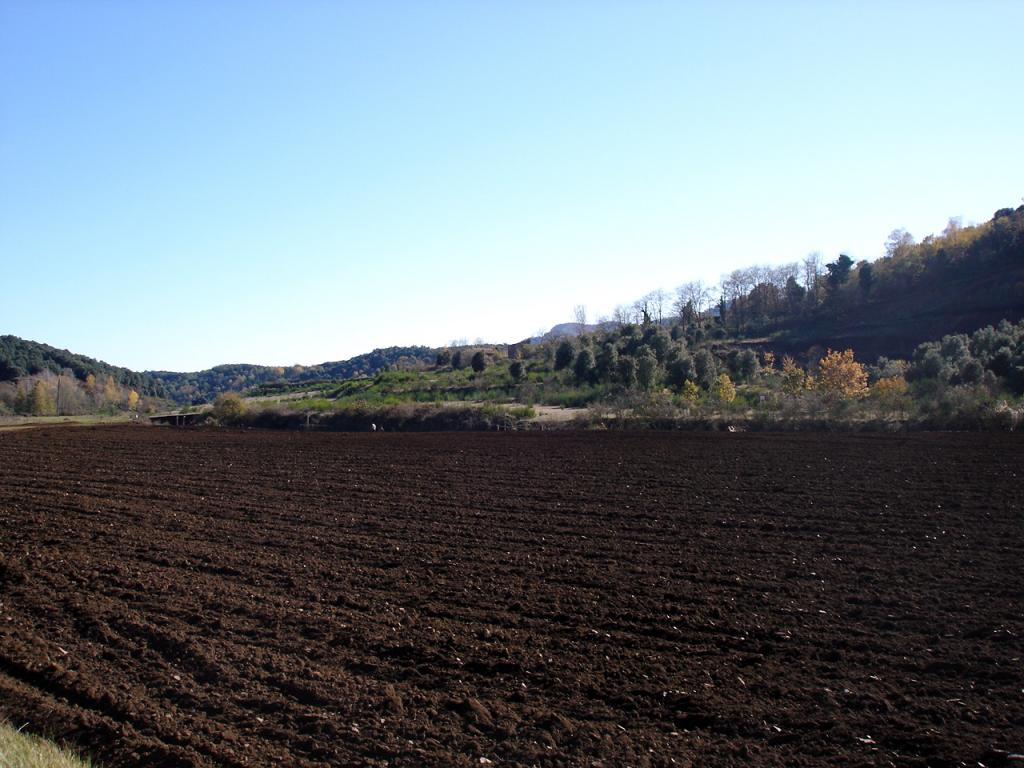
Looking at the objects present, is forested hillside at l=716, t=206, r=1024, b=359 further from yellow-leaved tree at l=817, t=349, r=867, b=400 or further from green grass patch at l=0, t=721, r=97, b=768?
green grass patch at l=0, t=721, r=97, b=768

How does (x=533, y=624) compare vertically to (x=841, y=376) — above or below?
below

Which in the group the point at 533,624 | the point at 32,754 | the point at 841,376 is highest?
the point at 841,376

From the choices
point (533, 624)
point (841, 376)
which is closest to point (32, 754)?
point (533, 624)

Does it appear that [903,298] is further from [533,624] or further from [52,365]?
[52,365]

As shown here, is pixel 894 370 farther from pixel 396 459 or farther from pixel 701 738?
pixel 701 738

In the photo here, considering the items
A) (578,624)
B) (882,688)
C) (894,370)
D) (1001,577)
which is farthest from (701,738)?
→ (894,370)

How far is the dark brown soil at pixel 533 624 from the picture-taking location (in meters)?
6.08

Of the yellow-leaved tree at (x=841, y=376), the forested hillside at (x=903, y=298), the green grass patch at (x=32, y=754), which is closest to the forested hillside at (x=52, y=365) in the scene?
the forested hillside at (x=903, y=298)

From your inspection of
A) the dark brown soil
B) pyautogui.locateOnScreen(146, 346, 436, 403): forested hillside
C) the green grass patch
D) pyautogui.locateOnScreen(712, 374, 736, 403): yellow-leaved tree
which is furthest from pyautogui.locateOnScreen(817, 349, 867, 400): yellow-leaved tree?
pyautogui.locateOnScreen(146, 346, 436, 403): forested hillside

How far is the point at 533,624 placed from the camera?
8.50m

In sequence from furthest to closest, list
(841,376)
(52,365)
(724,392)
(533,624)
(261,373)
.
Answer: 1. (261,373)
2. (52,365)
3. (841,376)
4. (724,392)
5. (533,624)

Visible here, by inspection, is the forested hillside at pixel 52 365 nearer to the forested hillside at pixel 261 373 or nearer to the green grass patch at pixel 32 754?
the forested hillside at pixel 261 373

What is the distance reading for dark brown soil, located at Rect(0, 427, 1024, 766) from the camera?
608 cm

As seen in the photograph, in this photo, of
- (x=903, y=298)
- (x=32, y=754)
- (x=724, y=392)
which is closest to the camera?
(x=32, y=754)
